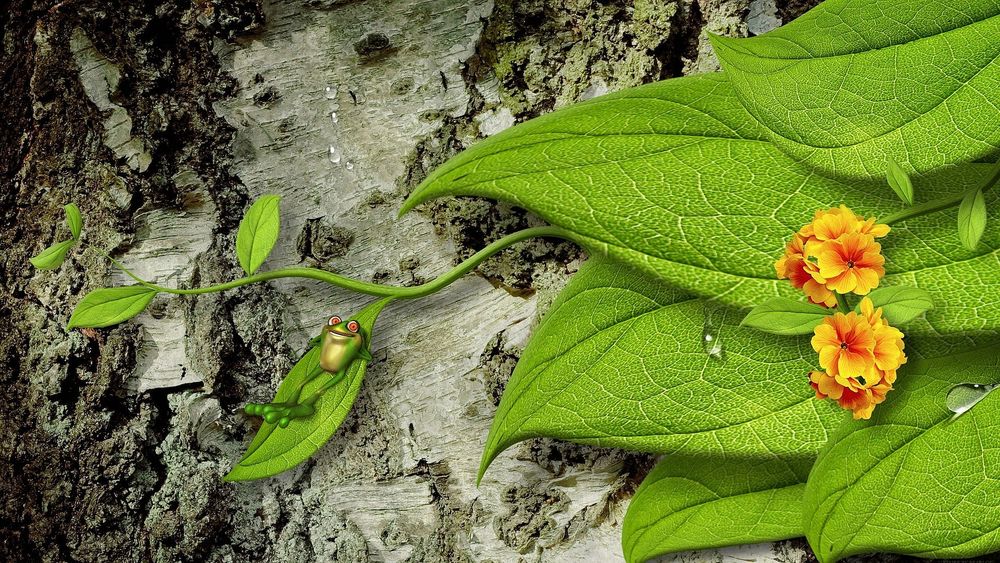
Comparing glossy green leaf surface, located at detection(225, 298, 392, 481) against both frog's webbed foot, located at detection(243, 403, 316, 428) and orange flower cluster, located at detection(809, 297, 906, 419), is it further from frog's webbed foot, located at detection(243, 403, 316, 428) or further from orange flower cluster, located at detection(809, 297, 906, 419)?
orange flower cluster, located at detection(809, 297, 906, 419)

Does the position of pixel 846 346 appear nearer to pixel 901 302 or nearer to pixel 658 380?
pixel 901 302

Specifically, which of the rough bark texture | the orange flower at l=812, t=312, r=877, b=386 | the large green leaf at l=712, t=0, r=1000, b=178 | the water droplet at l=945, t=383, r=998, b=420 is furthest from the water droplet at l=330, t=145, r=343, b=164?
the water droplet at l=945, t=383, r=998, b=420

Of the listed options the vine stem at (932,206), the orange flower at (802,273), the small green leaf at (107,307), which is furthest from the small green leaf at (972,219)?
the small green leaf at (107,307)

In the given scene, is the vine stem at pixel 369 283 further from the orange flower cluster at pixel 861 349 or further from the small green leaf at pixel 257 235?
the orange flower cluster at pixel 861 349

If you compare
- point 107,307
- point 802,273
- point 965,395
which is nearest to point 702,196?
point 802,273

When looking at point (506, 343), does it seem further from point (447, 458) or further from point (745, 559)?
point (745, 559)

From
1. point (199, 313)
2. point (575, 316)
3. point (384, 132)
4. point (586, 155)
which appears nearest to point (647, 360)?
point (575, 316)
